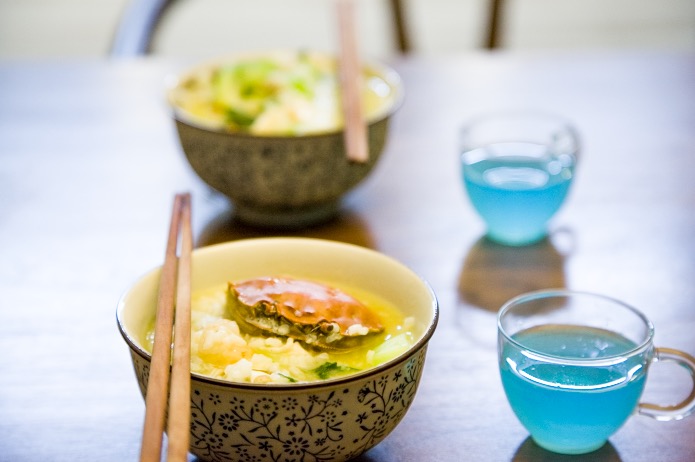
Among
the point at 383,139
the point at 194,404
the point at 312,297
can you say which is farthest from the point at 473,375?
the point at 383,139

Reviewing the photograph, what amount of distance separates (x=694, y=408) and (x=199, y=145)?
77cm

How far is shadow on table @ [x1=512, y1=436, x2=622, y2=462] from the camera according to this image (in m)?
0.87

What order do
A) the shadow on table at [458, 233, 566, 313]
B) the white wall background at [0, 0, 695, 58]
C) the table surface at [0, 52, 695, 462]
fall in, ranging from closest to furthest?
the table surface at [0, 52, 695, 462] < the shadow on table at [458, 233, 566, 313] < the white wall background at [0, 0, 695, 58]

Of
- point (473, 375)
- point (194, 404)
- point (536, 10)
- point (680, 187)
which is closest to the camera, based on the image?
point (194, 404)

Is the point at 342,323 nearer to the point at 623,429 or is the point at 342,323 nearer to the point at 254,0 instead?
the point at 623,429

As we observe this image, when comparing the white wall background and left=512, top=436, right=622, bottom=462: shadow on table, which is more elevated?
left=512, top=436, right=622, bottom=462: shadow on table

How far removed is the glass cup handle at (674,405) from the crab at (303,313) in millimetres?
265

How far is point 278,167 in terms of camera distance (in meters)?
1.31

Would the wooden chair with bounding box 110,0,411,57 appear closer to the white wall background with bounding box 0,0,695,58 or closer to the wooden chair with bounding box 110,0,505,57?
the wooden chair with bounding box 110,0,505,57

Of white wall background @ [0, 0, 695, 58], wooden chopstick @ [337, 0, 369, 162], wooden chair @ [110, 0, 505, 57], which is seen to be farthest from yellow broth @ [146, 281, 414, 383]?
white wall background @ [0, 0, 695, 58]

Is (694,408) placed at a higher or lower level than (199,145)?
lower

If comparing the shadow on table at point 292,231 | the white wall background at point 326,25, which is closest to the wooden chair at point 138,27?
the shadow on table at point 292,231

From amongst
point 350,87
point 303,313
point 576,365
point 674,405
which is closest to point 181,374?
point 303,313

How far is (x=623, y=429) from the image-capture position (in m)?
0.92
